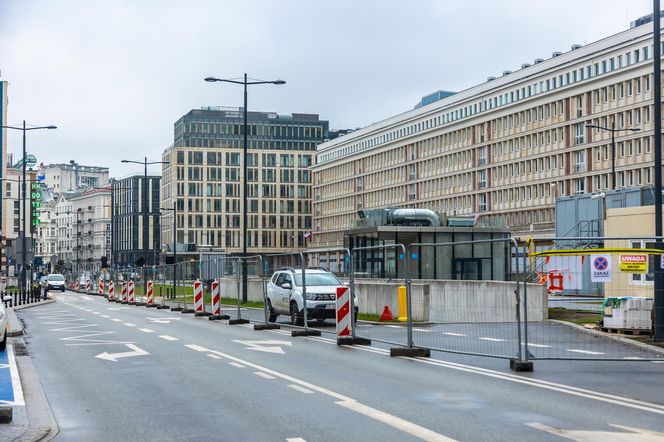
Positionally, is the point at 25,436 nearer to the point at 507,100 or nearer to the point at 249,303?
the point at 249,303

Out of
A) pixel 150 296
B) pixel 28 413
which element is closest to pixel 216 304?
pixel 150 296

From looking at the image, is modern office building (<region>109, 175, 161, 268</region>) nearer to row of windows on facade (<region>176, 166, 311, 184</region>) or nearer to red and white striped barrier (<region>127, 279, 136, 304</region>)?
row of windows on facade (<region>176, 166, 311, 184</region>)

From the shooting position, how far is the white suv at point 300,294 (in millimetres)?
28156

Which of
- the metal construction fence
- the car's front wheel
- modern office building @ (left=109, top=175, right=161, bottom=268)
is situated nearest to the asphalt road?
the metal construction fence

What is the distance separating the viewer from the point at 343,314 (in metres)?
21.4

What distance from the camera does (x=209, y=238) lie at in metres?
169

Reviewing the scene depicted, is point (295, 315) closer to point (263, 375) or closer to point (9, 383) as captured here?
point (263, 375)

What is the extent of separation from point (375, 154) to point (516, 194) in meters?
36.2

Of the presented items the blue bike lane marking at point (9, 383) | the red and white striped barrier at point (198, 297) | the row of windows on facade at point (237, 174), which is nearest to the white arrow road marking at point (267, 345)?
the blue bike lane marking at point (9, 383)

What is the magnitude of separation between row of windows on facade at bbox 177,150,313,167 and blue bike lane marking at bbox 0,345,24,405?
15122 cm

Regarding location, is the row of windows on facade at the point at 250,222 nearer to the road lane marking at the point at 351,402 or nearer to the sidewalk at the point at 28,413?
the sidewalk at the point at 28,413

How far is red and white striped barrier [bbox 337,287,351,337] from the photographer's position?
21.3m

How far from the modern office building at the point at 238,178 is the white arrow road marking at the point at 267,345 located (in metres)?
144

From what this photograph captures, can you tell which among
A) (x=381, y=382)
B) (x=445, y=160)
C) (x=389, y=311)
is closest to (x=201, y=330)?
(x=389, y=311)
